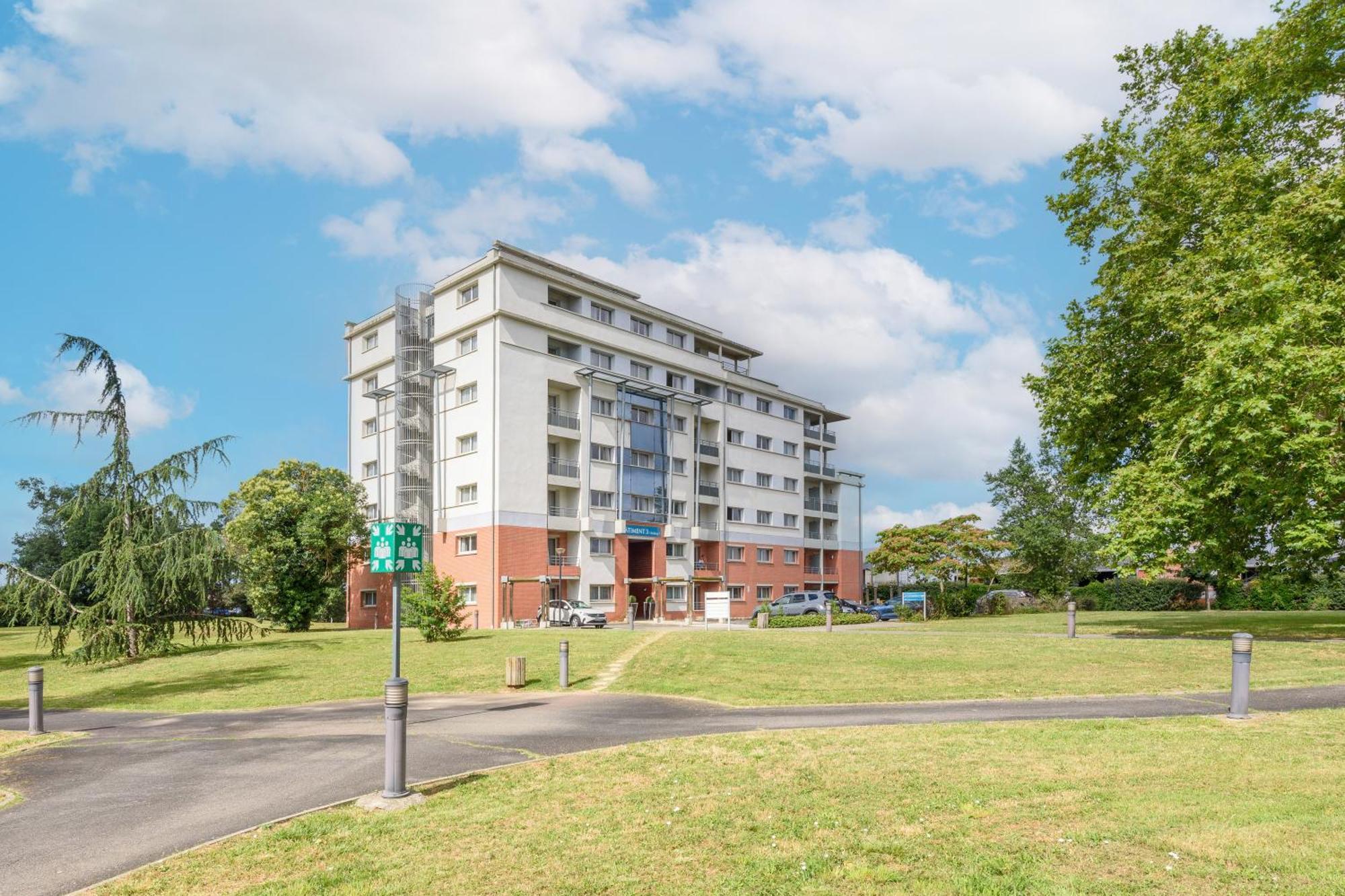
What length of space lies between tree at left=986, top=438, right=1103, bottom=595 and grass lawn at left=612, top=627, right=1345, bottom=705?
39.4 metres

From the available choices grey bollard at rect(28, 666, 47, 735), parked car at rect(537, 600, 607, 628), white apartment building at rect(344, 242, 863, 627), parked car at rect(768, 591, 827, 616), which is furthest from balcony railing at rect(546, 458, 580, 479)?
grey bollard at rect(28, 666, 47, 735)

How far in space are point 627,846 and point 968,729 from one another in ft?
20.4

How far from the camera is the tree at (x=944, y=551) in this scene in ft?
172

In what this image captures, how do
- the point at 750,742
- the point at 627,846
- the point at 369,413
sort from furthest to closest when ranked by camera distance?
the point at 369,413
the point at 750,742
the point at 627,846

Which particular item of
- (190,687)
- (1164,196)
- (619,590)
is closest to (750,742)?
(190,687)

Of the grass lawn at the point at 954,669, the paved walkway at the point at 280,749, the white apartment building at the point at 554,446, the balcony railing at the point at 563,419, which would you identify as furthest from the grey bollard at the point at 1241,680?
the balcony railing at the point at 563,419

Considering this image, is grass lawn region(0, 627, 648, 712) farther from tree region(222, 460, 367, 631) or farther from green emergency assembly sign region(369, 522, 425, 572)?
tree region(222, 460, 367, 631)

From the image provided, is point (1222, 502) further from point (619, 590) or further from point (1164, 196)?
point (619, 590)

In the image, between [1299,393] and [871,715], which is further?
[1299,393]

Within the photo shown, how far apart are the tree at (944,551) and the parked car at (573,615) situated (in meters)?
20.3

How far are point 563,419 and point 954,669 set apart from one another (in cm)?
3588

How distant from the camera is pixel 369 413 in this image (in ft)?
191

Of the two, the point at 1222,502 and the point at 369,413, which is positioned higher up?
→ the point at 369,413

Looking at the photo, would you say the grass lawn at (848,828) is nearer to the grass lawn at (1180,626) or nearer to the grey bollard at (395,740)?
the grey bollard at (395,740)
